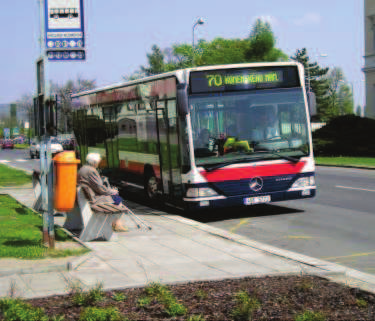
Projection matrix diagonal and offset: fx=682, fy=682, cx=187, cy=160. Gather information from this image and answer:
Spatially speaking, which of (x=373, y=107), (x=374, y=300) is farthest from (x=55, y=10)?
(x=373, y=107)

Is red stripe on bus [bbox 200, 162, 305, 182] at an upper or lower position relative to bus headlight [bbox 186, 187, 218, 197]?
upper

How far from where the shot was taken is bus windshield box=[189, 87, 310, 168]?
12664 millimetres

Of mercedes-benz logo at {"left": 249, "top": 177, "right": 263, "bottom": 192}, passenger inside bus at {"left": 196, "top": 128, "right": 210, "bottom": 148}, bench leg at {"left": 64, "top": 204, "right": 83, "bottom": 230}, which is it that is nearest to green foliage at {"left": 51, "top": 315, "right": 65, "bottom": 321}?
bench leg at {"left": 64, "top": 204, "right": 83, "bottom": 230}

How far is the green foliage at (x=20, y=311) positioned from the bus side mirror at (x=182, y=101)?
6807mm

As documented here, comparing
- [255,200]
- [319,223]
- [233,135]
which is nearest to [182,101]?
[233,135]

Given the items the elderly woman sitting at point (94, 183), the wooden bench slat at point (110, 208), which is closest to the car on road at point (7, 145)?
the elderly woman sitting at point (94, 183)

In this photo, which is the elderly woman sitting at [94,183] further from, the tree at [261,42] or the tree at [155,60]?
the tree at [155,60]

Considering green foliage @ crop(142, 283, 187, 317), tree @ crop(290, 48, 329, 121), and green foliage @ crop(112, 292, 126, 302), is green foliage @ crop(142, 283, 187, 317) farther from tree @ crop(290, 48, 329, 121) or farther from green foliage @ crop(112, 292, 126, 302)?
tree @ crop(290, 48, 329, 121)

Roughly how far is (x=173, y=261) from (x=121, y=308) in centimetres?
272

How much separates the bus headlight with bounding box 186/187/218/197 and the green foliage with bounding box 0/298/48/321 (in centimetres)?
695

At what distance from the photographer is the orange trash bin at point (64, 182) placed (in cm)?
947

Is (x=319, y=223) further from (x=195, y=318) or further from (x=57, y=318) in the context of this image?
(x=57, y=318)

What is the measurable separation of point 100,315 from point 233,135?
7583mm

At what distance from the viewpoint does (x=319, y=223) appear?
40.0 feet
